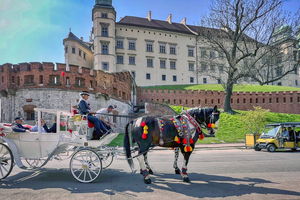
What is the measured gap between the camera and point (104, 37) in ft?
162

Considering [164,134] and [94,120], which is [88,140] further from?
[164,134]

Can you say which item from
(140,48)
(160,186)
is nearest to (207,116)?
(160,186)

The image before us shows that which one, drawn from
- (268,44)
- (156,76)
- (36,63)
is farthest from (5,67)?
(156,76)

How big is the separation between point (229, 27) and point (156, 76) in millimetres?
30352

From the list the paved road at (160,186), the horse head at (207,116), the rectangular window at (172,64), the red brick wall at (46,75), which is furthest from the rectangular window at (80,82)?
the rectangular window at (172,64)

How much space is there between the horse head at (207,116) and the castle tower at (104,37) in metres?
44.1

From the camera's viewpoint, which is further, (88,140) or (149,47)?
(149,47)

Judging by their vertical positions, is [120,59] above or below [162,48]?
below

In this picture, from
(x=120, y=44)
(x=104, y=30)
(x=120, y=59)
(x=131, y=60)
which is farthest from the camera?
(x=131, y=60)

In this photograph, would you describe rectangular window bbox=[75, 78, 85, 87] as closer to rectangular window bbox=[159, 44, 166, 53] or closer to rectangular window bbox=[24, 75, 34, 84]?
rectangular window bbox=[24, 75, 34, 84]

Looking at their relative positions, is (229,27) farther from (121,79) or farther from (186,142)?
(186,142)

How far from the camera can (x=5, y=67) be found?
22.4 metres

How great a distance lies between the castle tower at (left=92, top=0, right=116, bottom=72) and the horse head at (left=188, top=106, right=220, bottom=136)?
44078 millimetres

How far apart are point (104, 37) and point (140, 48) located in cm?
961
